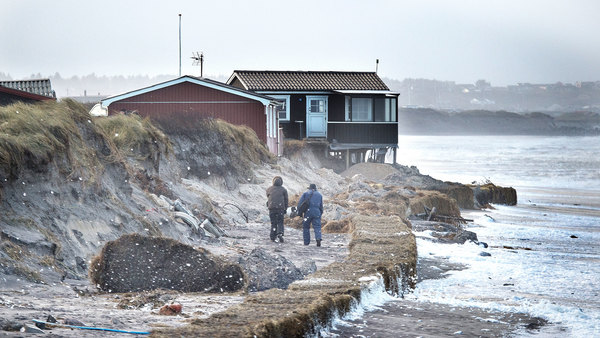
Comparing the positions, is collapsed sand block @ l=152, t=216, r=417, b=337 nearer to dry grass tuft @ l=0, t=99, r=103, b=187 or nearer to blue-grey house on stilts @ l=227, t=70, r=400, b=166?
dry grass tuft @ l=0, t=99, r=103, b=187

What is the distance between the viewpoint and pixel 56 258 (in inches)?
456

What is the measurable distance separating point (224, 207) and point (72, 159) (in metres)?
7.40

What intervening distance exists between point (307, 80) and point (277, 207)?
27.2 metres

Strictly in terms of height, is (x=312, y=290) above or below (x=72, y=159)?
below

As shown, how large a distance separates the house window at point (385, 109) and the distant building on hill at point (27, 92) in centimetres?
1853

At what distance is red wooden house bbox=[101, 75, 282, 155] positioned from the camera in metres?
35.2

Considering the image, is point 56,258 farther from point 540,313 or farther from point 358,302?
point 540,313

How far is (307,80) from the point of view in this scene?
43.8 metres

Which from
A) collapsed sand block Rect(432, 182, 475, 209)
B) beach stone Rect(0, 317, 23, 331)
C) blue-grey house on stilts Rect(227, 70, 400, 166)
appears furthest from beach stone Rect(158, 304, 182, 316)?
blue-grey house on stilts Rect(227, 70, 400, 166)

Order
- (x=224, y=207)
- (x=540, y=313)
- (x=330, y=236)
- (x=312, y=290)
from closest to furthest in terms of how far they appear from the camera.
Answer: (x=312, y=290)
(x=540, y=313)
(x=330, y=236)
(x=224, y=207)

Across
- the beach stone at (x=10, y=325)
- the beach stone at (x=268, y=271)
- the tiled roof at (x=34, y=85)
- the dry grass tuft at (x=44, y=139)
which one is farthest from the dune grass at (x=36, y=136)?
the tiled roof at (x=34, y=85)

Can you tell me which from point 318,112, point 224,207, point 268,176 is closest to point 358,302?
point 224,207

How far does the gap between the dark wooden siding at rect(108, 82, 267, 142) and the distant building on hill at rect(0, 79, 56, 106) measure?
26.1ft

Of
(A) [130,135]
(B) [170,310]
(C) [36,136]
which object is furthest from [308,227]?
(B) [170,310]
